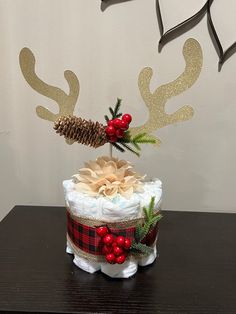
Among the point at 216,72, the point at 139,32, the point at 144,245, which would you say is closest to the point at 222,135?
the point at 216,72

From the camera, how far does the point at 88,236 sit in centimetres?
65

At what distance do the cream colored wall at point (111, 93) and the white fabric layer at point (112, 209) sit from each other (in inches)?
13.0

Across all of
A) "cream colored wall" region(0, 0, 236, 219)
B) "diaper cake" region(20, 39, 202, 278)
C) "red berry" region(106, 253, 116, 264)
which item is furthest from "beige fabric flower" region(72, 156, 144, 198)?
"cream colored wall" region(0, 0, 236, 219)

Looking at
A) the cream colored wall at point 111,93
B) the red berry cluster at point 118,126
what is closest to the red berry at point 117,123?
the red berry cluster at point 118,126

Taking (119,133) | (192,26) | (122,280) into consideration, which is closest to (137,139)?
(119,133)

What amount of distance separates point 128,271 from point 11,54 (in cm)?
67

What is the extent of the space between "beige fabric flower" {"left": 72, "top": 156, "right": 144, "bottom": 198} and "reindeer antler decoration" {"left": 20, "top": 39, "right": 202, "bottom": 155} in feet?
0.15

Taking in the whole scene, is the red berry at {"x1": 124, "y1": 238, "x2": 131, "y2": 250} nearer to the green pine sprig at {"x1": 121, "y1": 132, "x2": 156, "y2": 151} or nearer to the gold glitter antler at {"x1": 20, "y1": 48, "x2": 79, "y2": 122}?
the green pine sprig at {"x1": 121, "y1": 132, "x2": 156, "y2": 151}

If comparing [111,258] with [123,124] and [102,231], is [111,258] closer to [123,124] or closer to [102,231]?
[102,231]

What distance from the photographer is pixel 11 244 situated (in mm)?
753

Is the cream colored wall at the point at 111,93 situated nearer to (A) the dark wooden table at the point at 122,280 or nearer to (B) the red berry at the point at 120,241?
(A) the dark wooden table at the point at 122,280

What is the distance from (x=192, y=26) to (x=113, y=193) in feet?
1.73

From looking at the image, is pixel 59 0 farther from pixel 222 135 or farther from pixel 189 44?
pixel 222 135

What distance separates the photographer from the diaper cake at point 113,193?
63 centimetres
